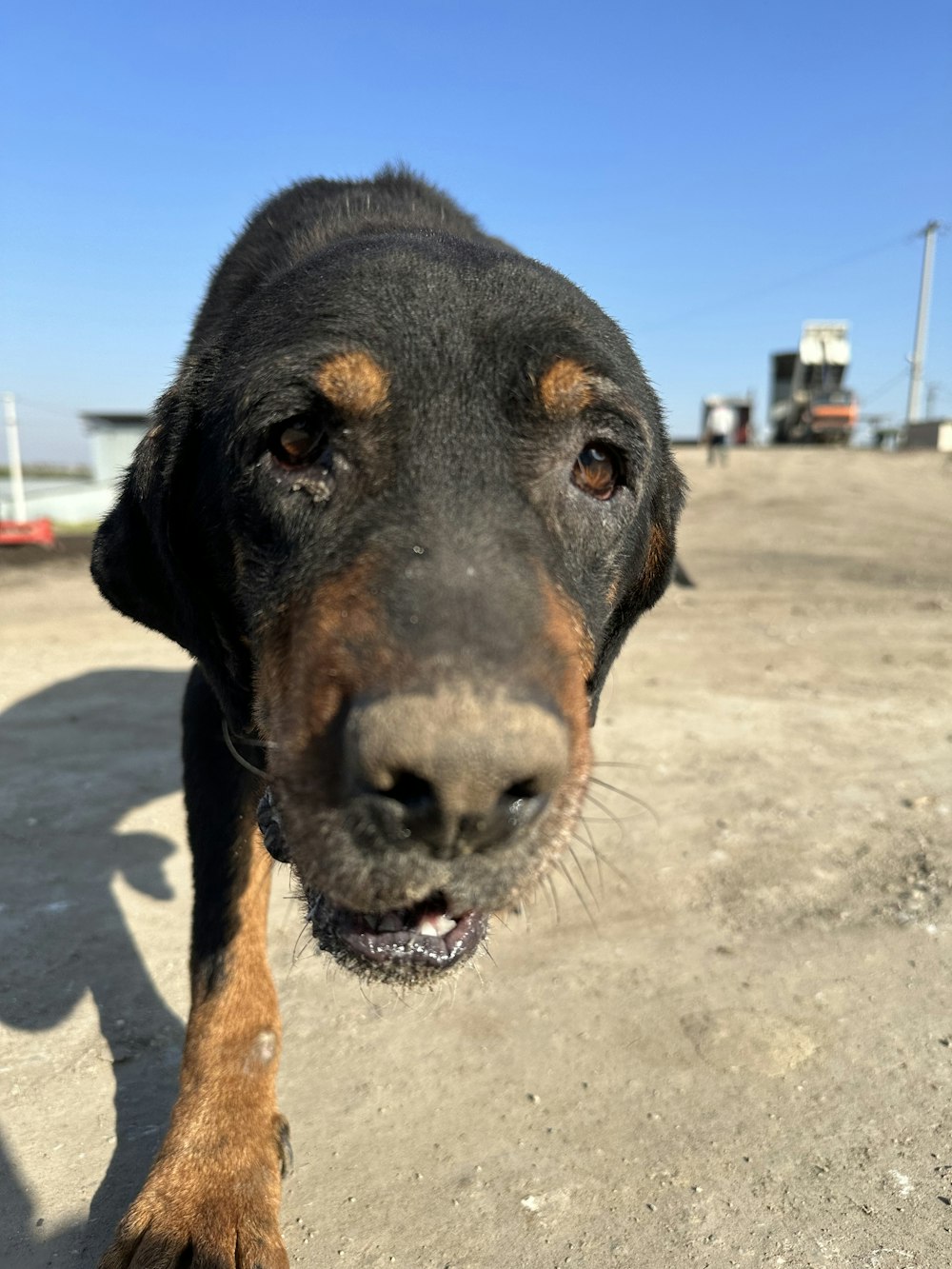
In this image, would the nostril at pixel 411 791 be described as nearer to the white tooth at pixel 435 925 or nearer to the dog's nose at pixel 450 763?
the dog's nose at pixel 450 763

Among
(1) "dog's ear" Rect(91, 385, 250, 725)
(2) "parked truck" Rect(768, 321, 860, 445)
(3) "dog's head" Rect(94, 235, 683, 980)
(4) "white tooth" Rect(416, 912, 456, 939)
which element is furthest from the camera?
(2) "parked truck" Rect(768, 321, 860, 445)

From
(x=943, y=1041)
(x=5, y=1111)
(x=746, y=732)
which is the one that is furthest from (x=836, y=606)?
(x=5, y=1111)

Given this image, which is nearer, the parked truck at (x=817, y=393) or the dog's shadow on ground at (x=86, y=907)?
the dog's shadow on ground at (x=86, y=907)

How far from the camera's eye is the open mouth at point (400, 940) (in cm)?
219

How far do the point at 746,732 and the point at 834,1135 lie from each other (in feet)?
12.1

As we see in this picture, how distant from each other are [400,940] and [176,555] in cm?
149

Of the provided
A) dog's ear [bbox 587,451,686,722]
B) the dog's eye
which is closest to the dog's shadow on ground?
dog's ear [bbox 587,451,686,722]

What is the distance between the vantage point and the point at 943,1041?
3.17m

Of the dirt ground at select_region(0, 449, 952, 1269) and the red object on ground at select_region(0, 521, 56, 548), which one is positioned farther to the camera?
the red object on ground at select_region(0, 521, 56, 548)

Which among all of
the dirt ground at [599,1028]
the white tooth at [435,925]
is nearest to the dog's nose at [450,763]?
the white tooth at [435,925]

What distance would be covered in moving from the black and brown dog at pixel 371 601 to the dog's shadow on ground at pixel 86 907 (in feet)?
0.77

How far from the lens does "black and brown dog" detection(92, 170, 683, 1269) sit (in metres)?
1.79

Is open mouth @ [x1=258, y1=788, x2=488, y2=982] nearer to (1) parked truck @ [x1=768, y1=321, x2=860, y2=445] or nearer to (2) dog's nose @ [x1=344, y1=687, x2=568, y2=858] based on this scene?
(2) dog's nose @ [x1=344, y1=687, x2=568, y2=858]

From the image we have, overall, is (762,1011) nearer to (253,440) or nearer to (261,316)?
(253,440)
